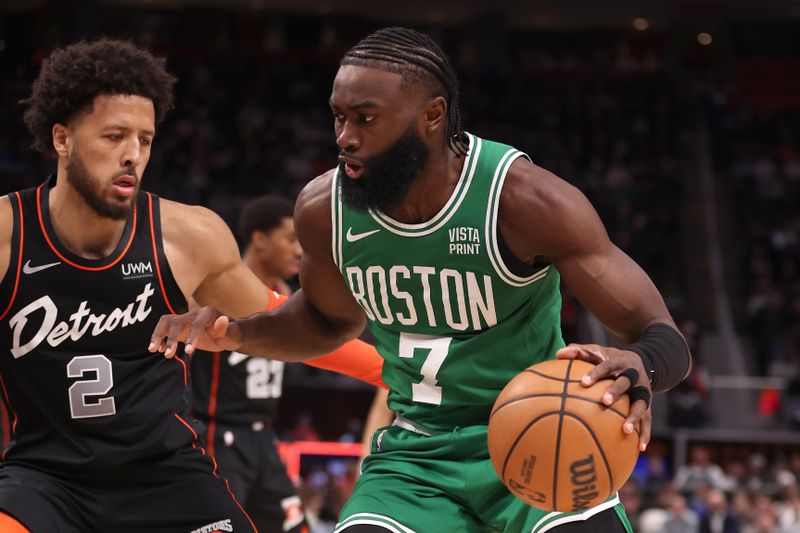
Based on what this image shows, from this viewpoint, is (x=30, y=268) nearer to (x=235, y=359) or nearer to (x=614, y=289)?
(x=614, y=289)

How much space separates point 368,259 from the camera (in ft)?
12.2

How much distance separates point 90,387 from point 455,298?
1.23 m

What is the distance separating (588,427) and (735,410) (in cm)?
1389

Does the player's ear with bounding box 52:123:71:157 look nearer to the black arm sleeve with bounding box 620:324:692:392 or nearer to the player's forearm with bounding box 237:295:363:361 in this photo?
the player's forearm with bounding box 237:295:363:361

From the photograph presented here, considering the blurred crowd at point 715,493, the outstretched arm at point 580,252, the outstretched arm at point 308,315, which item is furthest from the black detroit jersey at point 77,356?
the blurred crowd at point 715,493

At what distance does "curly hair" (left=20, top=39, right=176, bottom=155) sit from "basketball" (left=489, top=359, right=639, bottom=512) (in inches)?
72.6

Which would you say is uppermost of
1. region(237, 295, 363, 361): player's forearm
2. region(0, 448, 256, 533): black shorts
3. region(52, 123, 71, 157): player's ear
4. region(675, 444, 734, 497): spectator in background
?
region(52, 123, 71, 157): player's ear

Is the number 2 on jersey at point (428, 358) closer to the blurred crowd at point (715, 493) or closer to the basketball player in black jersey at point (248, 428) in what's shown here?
the basketball player in black jersey at point (248, 428)

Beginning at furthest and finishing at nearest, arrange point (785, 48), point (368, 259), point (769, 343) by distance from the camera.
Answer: point (785, 48)
point (769, 343)
point (368, 259)

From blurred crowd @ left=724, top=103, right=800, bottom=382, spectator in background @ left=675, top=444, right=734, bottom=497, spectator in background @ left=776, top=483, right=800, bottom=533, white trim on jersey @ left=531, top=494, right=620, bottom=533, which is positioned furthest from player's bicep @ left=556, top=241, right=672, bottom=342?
blurred crowd @ left=724, top=103, right=800, bottom=382

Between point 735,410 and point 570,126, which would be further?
point 570,126

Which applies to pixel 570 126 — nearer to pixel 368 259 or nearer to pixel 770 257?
pixel 770 257

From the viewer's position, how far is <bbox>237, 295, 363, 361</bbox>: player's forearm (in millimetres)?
3969

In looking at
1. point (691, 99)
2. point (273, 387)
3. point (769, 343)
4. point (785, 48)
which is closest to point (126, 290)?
point (273, 387)
